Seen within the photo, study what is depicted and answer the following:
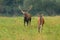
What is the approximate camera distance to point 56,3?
79.4 m

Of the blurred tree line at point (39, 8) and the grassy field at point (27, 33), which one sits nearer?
the grassy field at point (27, 33)

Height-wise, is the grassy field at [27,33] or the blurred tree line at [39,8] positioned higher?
the grassy field at [27,33]

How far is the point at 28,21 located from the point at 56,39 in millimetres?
8994

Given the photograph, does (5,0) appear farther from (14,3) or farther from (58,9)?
(58,9)

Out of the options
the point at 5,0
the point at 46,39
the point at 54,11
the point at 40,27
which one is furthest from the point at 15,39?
the point at 5,0

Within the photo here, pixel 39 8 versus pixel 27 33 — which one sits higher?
pixel 27 33

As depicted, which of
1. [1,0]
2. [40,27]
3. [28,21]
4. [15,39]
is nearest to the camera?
[15,39]

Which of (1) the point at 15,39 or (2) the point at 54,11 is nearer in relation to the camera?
(1) the point at 15,39

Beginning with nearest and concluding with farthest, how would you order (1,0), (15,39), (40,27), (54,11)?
(15,39), (40,27), (54,11), (1,0)

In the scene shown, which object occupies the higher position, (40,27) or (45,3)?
(40,27)

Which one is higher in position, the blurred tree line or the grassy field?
the grassy field

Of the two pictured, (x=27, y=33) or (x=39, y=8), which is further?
(x=39, y=8)

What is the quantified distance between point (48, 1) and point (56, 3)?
9.69 feet

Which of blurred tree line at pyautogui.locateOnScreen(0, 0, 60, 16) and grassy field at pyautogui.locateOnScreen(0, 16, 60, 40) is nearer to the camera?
grassy field at pyautogui.locateOnScreen(0, 16, 60, 40)
